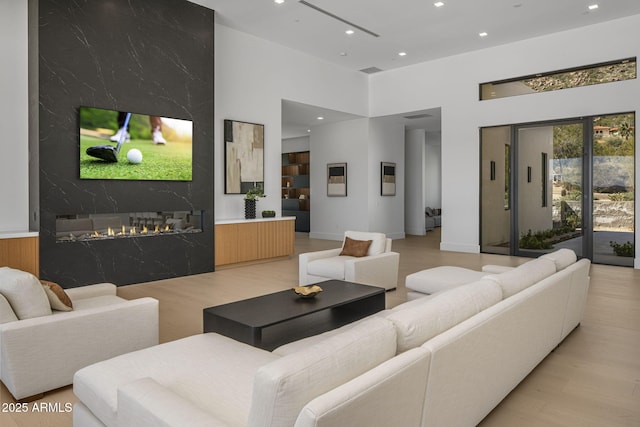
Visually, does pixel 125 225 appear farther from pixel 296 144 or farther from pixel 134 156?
pixel 296 144

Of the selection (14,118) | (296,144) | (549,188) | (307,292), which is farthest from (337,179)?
(307,292)

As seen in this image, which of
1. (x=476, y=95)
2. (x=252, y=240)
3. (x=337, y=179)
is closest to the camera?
(x=252, y=240)

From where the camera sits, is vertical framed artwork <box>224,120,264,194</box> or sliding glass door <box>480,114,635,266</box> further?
vertical framed artwork <box>224,120,264,194</box>

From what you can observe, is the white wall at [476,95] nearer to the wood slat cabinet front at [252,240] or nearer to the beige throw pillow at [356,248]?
the wood slat cabinet front at [252,240]

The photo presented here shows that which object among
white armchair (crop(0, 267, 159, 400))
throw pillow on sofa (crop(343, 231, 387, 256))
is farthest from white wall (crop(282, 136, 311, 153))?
white armchair (crop(0, 267, 159, 400))

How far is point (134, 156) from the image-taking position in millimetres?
6059

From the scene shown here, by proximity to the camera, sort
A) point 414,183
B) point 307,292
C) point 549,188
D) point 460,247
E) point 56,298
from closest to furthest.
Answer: point 56,298 → point 307,292 → point 549,188 → point 460,247 → point 414,183

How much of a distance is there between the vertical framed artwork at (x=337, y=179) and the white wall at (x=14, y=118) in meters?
7.12

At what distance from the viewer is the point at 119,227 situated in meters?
6.12

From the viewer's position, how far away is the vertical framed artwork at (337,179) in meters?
11.2

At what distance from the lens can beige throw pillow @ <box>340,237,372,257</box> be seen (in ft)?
18.5

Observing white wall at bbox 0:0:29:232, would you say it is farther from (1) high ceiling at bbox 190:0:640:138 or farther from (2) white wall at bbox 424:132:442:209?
(2) white wall at bbox 424:132:442:209

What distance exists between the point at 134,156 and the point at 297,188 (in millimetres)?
8154

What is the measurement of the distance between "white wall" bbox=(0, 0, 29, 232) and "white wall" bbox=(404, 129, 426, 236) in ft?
32.2
